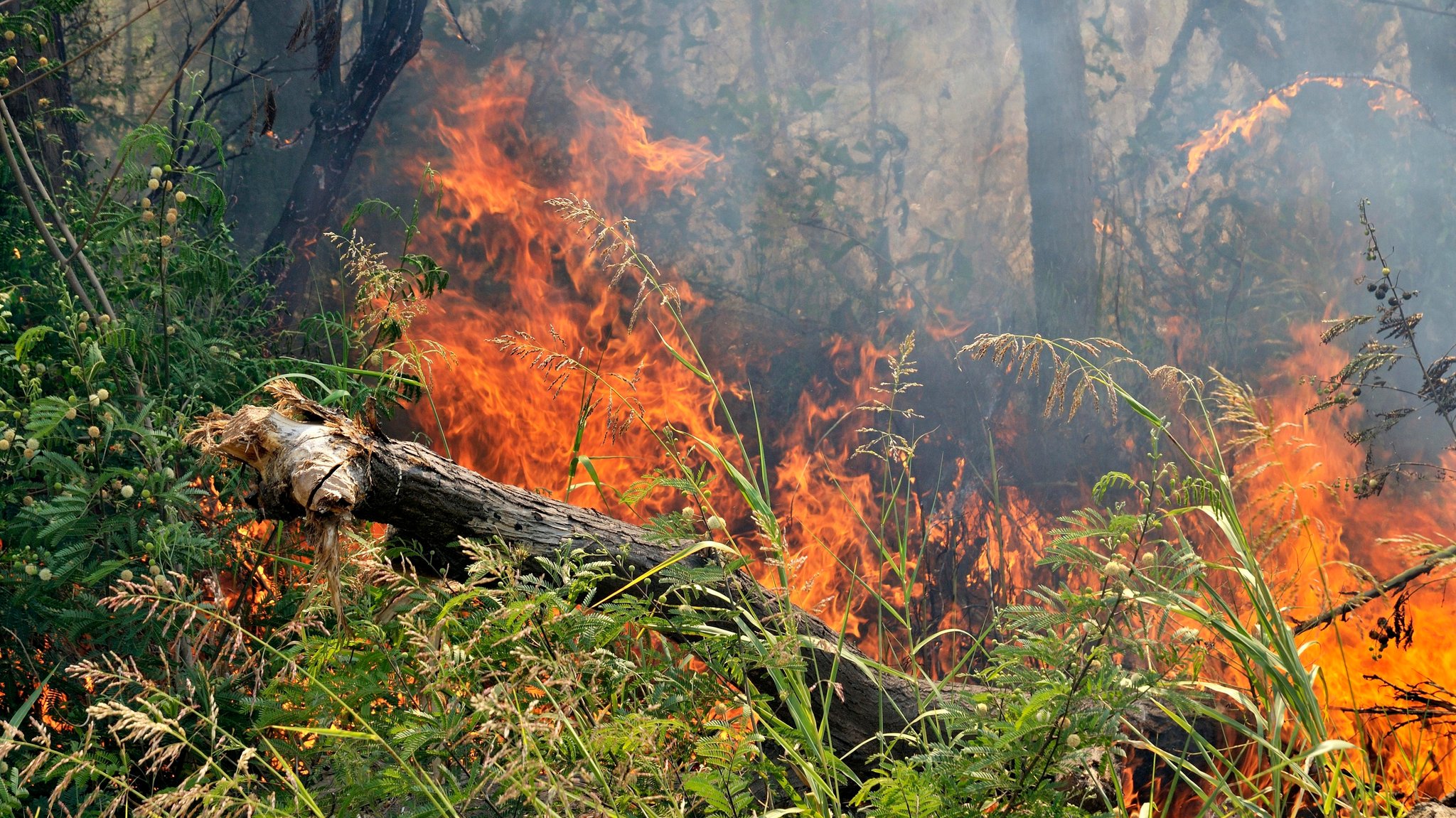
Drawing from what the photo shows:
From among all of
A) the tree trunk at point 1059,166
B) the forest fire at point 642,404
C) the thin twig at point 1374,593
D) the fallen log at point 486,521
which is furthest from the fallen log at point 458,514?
the tree trunk at point 1059,166

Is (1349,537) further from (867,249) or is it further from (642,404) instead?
(642,404)

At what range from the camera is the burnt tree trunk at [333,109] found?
2771 mm

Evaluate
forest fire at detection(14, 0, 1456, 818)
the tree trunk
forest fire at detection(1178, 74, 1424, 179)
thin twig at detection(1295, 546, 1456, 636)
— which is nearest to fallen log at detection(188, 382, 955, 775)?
thin twig at detection(1295, 546, 1456, 636)

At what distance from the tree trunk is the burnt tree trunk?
2223 millimetres

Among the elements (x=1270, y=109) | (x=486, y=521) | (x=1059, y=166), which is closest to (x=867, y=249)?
(x=1059, y=166)

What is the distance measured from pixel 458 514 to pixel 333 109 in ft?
7.27

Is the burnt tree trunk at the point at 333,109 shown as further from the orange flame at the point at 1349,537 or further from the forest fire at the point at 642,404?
the orange flame at the point at 1349,537

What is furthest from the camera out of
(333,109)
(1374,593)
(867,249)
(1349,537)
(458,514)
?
(867,249)

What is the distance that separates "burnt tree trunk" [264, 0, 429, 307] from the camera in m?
2.77

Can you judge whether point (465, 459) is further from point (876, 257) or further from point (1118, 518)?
point (1118, 518)

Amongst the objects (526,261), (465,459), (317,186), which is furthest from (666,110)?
(465,459)

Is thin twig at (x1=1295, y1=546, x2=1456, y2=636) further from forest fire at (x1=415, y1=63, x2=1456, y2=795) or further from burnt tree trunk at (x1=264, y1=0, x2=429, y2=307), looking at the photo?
burnt tree trunk at (x1=264, y1=0, x2=429, y2=307)

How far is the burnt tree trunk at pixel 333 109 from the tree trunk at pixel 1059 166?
2223mm

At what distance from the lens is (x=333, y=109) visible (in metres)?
2.81
